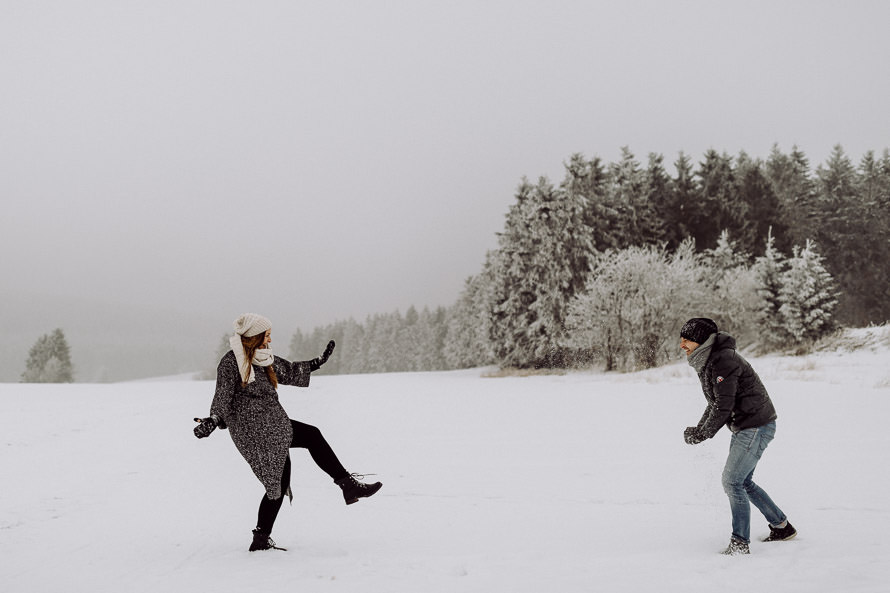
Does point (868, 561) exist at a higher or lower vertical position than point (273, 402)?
lower

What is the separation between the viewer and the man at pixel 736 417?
466 centimetres

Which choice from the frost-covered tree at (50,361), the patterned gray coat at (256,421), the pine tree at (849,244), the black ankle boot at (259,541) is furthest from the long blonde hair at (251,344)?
the frost-covered tree at (50,361)

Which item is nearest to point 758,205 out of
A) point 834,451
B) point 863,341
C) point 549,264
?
point 549,264

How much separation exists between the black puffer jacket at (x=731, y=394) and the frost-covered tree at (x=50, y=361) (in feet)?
242

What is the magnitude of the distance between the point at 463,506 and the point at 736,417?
3.15 meters

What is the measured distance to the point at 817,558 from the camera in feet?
14.5

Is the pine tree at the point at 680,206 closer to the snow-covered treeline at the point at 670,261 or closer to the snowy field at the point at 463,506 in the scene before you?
the snow-covered treeline at the point at 670,261

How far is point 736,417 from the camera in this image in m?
4.81

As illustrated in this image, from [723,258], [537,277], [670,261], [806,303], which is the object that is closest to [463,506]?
[806,303]

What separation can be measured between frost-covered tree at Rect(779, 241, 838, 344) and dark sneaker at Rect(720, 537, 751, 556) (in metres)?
26.9

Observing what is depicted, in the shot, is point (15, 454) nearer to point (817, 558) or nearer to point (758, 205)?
point (817, 558)

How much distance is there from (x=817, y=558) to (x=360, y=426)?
32.0 ft

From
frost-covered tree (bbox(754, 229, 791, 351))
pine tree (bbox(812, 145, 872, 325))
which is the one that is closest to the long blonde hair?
frost-covered tree (bbox(754, 229, 791, 351))

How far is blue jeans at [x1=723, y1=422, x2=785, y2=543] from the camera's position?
15.3 ft
